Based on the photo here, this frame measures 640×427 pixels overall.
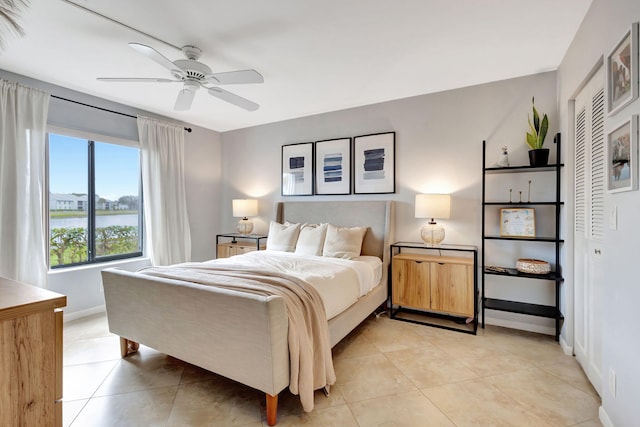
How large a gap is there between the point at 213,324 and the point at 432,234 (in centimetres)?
251

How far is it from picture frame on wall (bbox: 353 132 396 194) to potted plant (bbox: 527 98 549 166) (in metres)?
1.44

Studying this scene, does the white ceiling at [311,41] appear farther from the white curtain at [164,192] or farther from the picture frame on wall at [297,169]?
the picture frame on wall at [297,169]

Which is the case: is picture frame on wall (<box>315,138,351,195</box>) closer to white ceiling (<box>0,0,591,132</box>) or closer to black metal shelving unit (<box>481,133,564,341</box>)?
white ceiling (<box>0,0,591,132</box>)

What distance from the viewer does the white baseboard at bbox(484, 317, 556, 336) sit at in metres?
2.99

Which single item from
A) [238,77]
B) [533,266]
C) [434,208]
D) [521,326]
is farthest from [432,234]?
[238,77]

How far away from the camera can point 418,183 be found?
3639 mm

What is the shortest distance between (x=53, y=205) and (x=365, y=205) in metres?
3.67

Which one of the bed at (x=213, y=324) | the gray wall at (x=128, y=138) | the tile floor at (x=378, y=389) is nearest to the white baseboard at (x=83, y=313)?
the gray wall at (x=128, y=138)

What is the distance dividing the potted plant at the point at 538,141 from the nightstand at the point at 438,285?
1.03 metres

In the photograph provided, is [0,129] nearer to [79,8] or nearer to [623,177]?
[79,8]

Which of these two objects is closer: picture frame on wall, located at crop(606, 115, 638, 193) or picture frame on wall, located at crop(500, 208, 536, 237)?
picture frame on wall, located at crop(606, 115, 638, 193)

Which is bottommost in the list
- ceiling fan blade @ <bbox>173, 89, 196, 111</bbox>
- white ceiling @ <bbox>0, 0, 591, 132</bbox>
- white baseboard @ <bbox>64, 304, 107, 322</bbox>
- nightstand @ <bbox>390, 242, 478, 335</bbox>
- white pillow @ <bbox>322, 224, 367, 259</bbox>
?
white baseboard @ <bbox>64, 304, 107, 322</bbox>

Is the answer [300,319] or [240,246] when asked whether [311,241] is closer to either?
[240,246]

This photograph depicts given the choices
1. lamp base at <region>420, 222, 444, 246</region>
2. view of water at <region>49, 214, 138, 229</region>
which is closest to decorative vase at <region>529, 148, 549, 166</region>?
lamp base at <region>420, 222, 444, 246</region>
